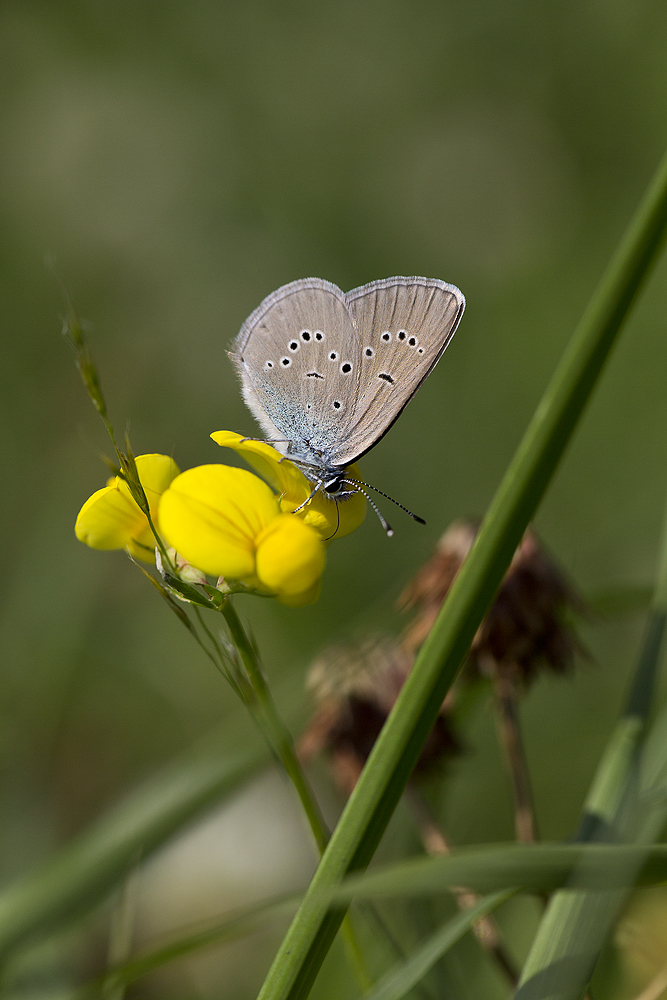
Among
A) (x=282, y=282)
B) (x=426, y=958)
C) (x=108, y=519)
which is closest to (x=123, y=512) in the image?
(x=108, y=519)

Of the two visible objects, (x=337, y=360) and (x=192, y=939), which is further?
(x=337, y=360)

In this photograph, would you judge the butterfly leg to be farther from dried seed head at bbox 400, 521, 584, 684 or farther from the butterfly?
dried seed head at bbox 400, 521, 584, 684

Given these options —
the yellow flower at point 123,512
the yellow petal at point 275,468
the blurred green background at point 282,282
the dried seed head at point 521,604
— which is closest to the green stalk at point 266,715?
the yellow flower at point 123,512

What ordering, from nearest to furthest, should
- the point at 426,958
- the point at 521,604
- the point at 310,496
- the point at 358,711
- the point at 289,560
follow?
the point at 426,958
the point at 289,560
the point at 310,496
the point at 521,604
the point at 358,711

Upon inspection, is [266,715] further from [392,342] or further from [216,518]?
[392,342]

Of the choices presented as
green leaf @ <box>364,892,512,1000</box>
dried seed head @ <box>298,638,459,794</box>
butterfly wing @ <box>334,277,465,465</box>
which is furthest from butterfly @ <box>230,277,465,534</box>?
green leaf @ <box>364,892,512,1000</box>

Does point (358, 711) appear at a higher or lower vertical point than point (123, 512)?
lower
